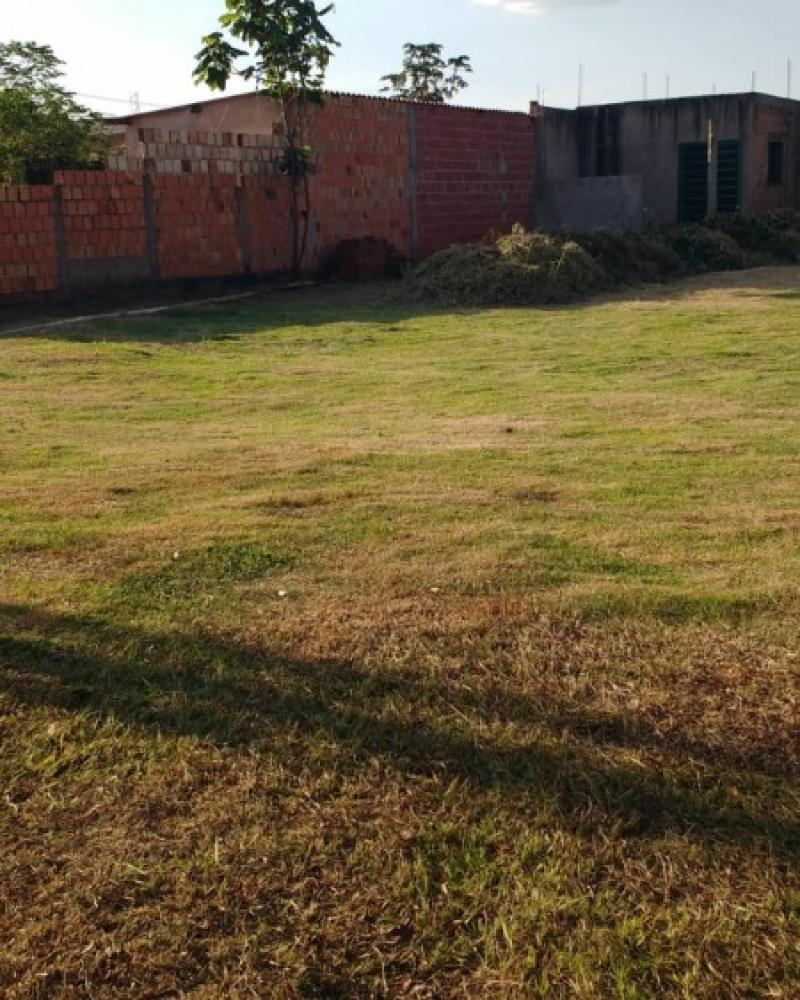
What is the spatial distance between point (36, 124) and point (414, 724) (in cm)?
1504

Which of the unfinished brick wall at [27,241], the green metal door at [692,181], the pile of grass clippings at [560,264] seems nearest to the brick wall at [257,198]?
the unfinished brick wall at [27,241]

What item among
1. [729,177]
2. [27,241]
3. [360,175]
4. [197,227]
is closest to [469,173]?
[360,175]

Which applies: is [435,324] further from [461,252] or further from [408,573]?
[408,573]

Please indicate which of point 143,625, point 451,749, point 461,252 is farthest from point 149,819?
point 461,252

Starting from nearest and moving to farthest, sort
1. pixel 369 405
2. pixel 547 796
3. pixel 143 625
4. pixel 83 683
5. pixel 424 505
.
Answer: pixel 547 796 → pixel 83 683 → pixel 143 625 → pixel 424 505 → pixel 369 405

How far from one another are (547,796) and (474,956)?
24.7 inches

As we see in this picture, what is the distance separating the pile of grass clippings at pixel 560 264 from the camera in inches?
664

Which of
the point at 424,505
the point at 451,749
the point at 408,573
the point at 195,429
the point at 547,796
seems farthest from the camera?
the point at 195,429

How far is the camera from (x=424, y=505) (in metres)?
5.49

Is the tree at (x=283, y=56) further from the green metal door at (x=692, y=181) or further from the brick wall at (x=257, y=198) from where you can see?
the green metal door at (x=692, y=181)

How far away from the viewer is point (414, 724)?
A: 329cm

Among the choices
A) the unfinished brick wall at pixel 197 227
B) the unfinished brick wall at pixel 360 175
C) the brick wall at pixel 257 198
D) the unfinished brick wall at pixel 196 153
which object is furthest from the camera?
the unfinished brick wall at pixel 360 175

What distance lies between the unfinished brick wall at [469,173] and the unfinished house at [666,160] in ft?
3.11

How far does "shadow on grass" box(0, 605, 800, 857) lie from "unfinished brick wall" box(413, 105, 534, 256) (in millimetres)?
19144
